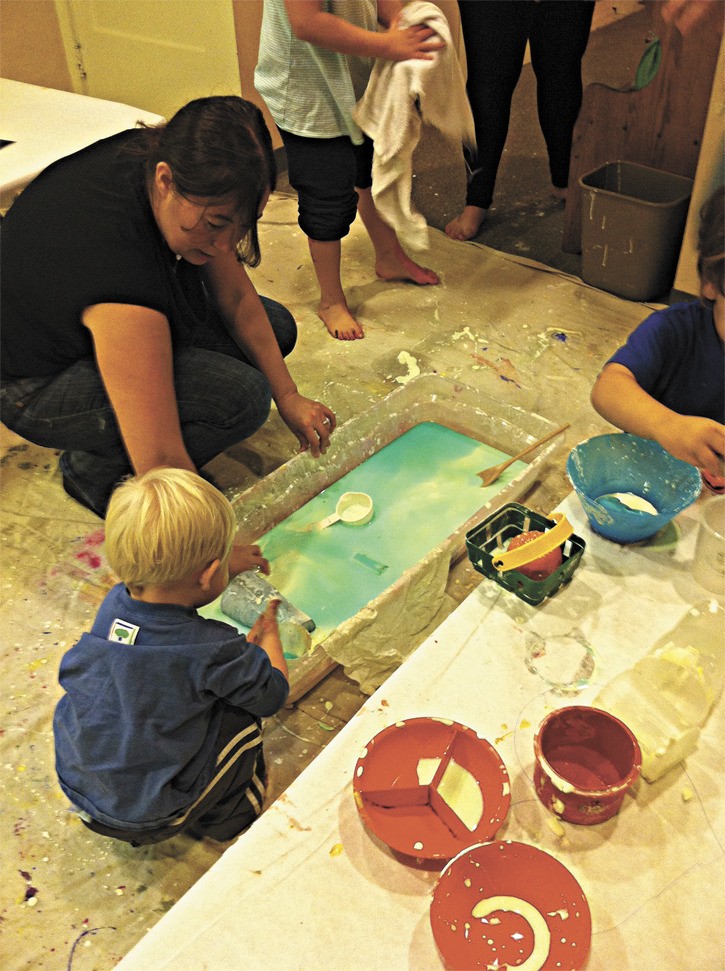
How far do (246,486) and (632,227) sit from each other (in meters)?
1.40

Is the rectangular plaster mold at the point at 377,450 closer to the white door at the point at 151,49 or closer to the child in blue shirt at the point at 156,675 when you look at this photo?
the child in blue shirt at the point at 156,675

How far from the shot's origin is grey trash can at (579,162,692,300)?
2451 mm

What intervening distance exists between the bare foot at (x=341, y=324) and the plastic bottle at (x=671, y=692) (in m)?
1.50

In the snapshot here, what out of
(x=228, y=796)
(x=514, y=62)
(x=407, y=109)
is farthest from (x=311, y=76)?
(x=228, y=796)

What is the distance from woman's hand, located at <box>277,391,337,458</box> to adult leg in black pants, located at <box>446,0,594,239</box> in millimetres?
1353

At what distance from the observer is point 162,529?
1040 mm

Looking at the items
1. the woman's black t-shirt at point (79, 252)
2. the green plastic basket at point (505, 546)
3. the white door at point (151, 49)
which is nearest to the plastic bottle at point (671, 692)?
the green plastic basket at point (505, 546)

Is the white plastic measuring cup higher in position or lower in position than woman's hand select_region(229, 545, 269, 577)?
lower

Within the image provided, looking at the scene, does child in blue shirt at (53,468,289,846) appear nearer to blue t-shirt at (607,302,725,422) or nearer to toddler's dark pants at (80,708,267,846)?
toddler's dark pants at (80,708,267,846)

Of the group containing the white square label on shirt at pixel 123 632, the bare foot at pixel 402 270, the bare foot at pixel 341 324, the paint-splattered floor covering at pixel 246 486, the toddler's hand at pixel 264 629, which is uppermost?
the white square label on shirt at pixel 123 632

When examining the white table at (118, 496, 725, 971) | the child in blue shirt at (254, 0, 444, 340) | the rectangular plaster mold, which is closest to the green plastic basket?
the white table at (118, 496, 725, 971)

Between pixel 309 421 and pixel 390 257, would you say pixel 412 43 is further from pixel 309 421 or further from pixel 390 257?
pixel 309 421

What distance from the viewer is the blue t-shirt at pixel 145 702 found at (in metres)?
1.06

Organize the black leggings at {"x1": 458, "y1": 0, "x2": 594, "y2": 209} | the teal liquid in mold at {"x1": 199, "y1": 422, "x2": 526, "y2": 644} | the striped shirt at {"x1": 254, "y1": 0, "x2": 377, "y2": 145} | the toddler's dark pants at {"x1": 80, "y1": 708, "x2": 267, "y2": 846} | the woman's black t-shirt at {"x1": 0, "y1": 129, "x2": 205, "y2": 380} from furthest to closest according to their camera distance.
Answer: the black leggings at {"x1": 458, "y1": 0, "x2": 594, "y2": 209}, the striped shirt at {"x1": 254, "y1": 0, "x2": 377, "y2": 145}, the teal liquid in mold at {"x1": 199, "y1": 422, "x2": 526, "y2": 644}, the woman's black t-shirt at {"x1": 0, "y1": 129, "x2": 205, "y2": 380}, the toddler's dark pants at {"x1": 80, "y1": 708, "x2": 267, "y2": 846}
